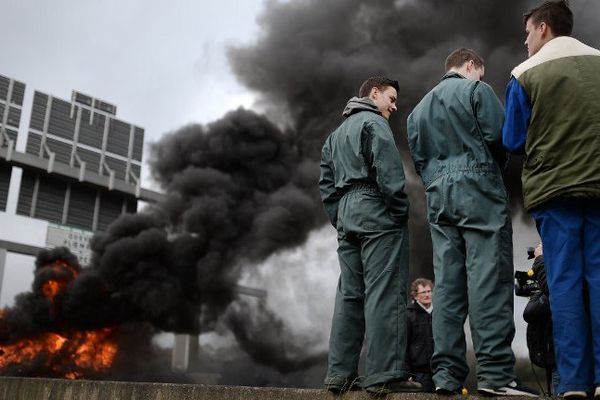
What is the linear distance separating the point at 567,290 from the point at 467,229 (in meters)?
0.54

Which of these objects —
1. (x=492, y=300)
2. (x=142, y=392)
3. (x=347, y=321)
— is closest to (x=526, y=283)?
(x=347, y=321)

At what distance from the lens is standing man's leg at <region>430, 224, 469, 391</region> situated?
8.45 feet

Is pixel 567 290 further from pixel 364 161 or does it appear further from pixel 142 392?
pixel 142 392

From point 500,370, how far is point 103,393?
2.80 metres

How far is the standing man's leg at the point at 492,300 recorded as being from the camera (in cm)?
241

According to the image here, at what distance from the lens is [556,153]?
7.54 feet

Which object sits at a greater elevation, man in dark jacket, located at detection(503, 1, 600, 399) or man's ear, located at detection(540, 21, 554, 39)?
man's ear, located at detection(540, 21, 554, 39)

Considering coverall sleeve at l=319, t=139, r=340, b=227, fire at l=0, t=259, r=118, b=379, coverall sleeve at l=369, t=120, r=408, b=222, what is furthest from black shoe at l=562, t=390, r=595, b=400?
fire at l=0, t=259, r=118, b=379

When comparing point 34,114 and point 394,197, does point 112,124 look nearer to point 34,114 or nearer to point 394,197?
point 34,114

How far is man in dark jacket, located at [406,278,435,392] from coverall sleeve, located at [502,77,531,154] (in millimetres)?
2534

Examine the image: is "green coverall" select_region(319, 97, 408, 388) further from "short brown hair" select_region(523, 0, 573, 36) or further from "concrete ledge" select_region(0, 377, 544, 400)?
"short brown hair" select_region(523, 0, 573, 36)

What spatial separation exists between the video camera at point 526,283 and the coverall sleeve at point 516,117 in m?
1.44

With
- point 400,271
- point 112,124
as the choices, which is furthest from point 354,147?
point 112,124

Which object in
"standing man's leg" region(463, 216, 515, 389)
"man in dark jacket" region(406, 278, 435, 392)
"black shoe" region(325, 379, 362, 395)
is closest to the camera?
"standing man's leg" region(463, 216, 515, 389)
